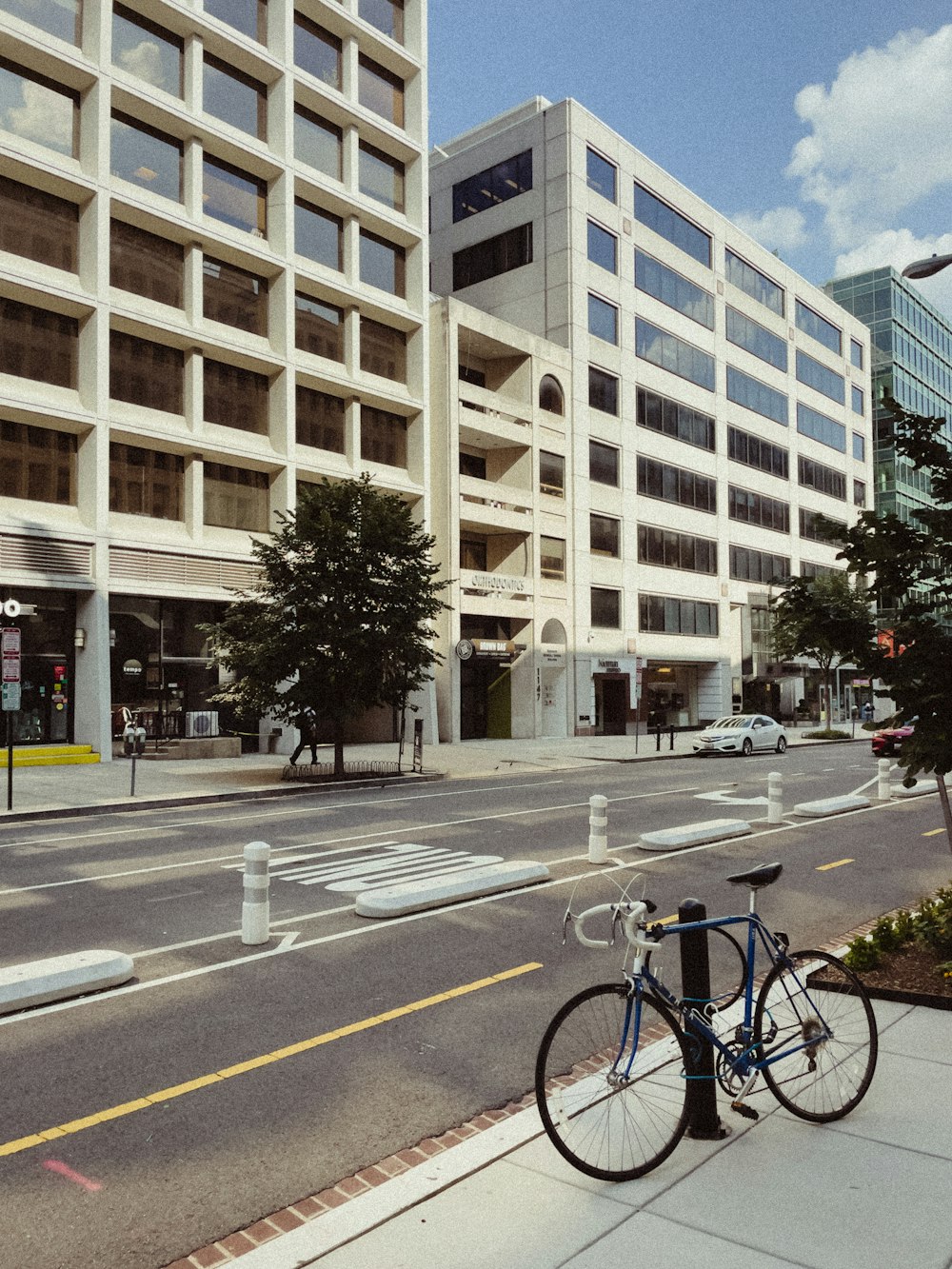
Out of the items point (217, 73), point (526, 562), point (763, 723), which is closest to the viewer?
point (217, 73)

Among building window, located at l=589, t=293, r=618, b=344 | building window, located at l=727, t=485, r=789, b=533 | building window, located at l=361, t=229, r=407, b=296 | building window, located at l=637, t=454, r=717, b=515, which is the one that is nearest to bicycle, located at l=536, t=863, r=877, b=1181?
building window, located at l=361, t=229, r=407, b=296

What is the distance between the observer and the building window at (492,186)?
155 ft

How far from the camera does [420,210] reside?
3934cm

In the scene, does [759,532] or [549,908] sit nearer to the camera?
[549,908]

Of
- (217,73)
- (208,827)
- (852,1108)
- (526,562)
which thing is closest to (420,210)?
(217,73)

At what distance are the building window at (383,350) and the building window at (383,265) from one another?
1.59 metres

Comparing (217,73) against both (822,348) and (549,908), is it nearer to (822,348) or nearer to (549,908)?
(549,908)

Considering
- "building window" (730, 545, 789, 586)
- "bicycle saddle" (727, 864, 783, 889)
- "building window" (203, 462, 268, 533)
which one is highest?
"building window" (730, 545, 789, 586)

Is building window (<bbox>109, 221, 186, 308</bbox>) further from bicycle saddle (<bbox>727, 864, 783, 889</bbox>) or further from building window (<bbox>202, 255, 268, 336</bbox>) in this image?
bicycle saddle (<bbox>727, 864, 783, 889</bbox>)

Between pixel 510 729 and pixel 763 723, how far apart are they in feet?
36.1

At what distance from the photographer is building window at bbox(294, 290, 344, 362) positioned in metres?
34.6

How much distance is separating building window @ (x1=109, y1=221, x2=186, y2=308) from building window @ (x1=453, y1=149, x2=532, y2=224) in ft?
72.5

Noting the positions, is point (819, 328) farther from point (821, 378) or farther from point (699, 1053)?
point (699, 1053)

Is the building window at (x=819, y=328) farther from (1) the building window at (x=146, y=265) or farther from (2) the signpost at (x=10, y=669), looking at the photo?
(2) the signpost at (x=10, y=669)
